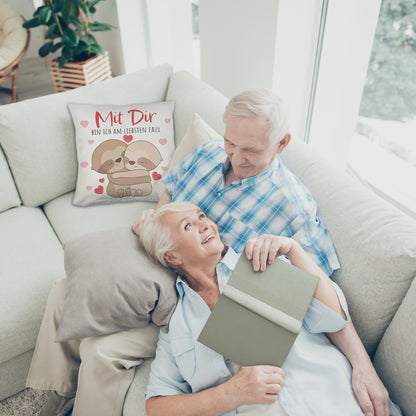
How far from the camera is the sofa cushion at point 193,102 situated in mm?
1644

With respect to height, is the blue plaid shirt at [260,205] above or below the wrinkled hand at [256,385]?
above

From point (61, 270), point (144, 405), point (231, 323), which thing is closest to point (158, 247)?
point (231, 323)

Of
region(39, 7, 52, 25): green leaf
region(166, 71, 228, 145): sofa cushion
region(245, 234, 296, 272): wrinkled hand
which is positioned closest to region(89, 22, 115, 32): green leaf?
region(39, 7, 52, 25): green leaf

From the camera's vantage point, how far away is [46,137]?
165 centimetres

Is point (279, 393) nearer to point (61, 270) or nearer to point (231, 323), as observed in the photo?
point (231, 323)

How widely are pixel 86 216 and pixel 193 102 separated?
767mm

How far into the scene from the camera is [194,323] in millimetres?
1011

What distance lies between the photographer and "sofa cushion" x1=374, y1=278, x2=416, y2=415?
2.81ft

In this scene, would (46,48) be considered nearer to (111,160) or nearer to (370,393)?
(111,160)

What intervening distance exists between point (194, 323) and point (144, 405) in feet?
0.91

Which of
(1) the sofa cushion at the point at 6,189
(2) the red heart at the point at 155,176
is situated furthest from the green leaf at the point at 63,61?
(2) the red heart at the point at 155,176

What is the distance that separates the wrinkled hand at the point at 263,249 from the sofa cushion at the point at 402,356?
334 mm

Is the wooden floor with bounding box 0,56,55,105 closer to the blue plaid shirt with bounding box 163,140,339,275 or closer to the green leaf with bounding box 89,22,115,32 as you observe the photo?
the green leaf with bounding box 89,22,115,32

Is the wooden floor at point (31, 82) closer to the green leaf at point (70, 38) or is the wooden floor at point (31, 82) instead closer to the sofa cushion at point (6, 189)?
the green leaf at point (70, 38)
